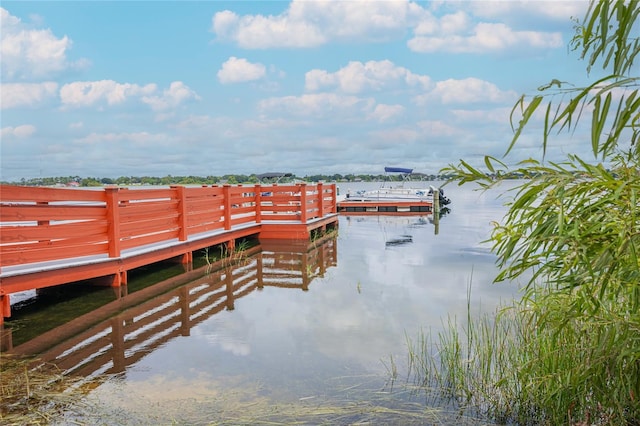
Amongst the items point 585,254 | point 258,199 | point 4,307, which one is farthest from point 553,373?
point 258,199

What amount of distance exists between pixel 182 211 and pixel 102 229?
7.47 feet

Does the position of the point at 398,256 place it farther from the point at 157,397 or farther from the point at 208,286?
the point at 157,397

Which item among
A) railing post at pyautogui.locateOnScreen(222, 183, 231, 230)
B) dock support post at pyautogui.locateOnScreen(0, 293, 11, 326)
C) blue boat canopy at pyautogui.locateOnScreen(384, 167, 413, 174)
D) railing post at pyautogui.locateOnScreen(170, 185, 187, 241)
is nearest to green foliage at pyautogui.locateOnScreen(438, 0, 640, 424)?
dock support post at pyautogui.locateOnScreen(0, 293, 11, 326)

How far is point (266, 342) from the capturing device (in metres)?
4.93

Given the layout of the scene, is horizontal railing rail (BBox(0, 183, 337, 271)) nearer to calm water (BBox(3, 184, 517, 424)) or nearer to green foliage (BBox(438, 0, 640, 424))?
calm water (BBox(3, 184, 517, 424))

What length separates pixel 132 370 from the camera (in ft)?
13.6

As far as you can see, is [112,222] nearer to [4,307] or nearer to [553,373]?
[4,307]

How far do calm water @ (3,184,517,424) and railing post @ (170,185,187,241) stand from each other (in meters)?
0.81

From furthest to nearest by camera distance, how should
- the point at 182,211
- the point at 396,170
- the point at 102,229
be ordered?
the point at 396,170 < the point at 182,211 < the point at 102,229

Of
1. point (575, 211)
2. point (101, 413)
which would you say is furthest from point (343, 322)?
point (575, 211)

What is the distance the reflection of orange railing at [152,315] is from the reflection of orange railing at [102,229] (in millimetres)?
633

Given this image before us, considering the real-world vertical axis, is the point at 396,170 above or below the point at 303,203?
above

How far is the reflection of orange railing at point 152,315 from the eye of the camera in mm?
4504

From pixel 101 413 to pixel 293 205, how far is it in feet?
32.7
